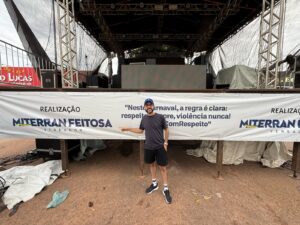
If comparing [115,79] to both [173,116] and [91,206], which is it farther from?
[91,206]

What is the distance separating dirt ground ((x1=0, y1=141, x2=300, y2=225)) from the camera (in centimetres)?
259

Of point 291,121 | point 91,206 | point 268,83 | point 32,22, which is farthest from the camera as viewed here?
point 32,22

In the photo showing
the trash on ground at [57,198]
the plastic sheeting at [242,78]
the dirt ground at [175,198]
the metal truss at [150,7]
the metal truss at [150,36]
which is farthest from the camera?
the metal truss at [150,36]

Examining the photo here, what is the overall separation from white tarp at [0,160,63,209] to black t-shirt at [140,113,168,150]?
194 centimetres

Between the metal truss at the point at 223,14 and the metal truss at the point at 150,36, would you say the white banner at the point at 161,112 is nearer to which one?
the metal truss at the point at 223,14

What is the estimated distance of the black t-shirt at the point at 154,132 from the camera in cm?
301

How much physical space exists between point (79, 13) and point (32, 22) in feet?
7.76

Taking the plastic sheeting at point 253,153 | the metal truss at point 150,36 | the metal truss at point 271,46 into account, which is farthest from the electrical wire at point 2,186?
the metal truss at point 150,36

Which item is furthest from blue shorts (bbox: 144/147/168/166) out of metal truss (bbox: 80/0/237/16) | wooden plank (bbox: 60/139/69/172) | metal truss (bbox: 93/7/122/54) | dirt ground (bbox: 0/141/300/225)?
metal truss (bbox: 93/7/122/54)

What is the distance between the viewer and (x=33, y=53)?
7660mm

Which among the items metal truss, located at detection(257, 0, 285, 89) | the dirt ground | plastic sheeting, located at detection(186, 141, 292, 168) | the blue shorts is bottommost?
the dirt ground

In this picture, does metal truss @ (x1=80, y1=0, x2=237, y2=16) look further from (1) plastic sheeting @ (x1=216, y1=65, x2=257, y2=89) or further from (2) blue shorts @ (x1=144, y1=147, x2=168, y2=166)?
(2) blue shorts @ (x1=144, y1=147, x2=168, y2=166)

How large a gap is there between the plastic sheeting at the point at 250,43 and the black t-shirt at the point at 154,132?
308 inches

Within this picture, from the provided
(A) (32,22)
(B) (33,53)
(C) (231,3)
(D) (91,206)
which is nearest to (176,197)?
(D) (91,206)
